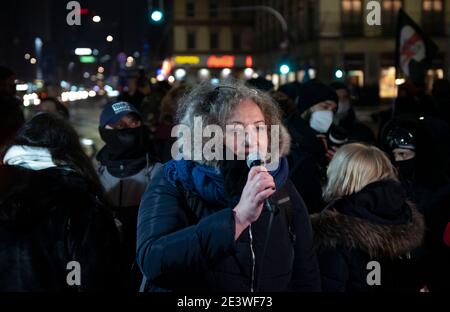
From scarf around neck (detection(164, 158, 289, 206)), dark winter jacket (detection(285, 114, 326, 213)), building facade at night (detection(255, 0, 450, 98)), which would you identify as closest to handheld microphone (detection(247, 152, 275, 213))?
scarf around neck (detection(164, 158, 289, 206))

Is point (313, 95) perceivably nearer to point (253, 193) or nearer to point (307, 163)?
point (307, 163)

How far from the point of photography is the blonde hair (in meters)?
3.57

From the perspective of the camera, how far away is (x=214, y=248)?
2.22 meters

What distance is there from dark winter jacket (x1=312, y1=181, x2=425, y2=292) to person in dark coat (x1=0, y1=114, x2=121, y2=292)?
1193 millimetres

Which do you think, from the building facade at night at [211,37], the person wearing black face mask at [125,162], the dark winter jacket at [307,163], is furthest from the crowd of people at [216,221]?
the building facade at night at [211,37]

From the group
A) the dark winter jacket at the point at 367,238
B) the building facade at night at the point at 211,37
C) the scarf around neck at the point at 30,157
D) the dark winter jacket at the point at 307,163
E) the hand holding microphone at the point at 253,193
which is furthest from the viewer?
the building facade at night at the point at 211,37

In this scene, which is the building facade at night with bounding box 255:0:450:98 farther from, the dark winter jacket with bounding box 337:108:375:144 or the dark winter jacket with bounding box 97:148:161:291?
the dark winter jacket with bounding box 97:148:161:291

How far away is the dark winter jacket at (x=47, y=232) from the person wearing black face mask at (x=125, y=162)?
6.01 feet

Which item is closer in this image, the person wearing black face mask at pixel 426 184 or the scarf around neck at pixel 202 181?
the scarf around neck at pixel 202 181

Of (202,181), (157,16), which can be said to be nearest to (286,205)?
(202,181)

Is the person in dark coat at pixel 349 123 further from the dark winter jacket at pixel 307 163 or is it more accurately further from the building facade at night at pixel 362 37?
the building facade at night at pixel 362 37

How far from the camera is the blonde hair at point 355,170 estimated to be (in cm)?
357
